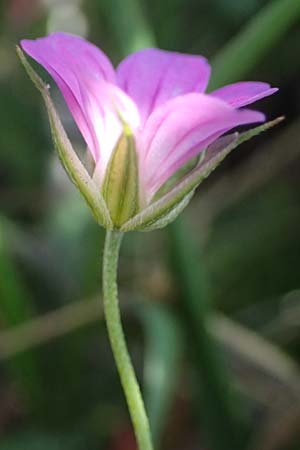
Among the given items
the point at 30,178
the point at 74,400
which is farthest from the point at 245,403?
the point at 30,178

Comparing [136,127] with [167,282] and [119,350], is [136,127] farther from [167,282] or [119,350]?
[167,282]

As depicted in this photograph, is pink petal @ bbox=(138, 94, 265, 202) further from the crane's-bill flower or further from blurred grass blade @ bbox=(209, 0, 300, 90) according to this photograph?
blurred grass blade @ bbox=(209, 0, 300, 90)

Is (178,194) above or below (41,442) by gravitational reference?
above

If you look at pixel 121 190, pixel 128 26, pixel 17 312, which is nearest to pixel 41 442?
pixel 17 312

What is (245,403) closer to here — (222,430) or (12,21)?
(222,430)

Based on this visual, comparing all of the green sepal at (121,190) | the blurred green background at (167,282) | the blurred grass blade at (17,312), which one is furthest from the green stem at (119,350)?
the blurred grass blade at (17,312)
